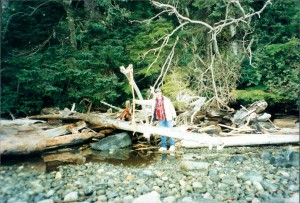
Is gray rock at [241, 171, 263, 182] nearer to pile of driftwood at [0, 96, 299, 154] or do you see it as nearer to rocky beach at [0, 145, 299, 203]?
rocky beach at [0, 145, 299, 203]

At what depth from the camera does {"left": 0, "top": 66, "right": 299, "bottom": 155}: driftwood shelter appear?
641 cm

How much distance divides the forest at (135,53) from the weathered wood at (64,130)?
6.27 ft

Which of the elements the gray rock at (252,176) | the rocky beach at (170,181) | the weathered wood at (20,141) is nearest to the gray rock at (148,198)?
the rocky beach at (170,181)

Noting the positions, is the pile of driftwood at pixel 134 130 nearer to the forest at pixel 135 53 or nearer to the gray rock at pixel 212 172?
the gray rock at pixel 212 172

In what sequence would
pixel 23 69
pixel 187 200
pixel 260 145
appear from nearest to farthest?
1. pixel 187 200
2. pixel 260 145
3. pixel 23 69

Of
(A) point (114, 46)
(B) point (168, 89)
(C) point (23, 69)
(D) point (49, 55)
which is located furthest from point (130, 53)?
(C) point (23, 69)

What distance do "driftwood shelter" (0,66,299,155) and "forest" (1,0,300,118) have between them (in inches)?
35.5

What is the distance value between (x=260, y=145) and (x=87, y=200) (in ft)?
16.1

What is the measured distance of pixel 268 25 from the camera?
10883 mm

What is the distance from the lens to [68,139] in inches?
302

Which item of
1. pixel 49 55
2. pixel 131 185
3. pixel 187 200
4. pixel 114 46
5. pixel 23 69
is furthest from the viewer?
pixel 114 46

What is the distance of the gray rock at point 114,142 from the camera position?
8031 mm

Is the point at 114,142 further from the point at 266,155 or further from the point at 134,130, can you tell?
the point at 266,155

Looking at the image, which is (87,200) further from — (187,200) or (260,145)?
(260,145)
